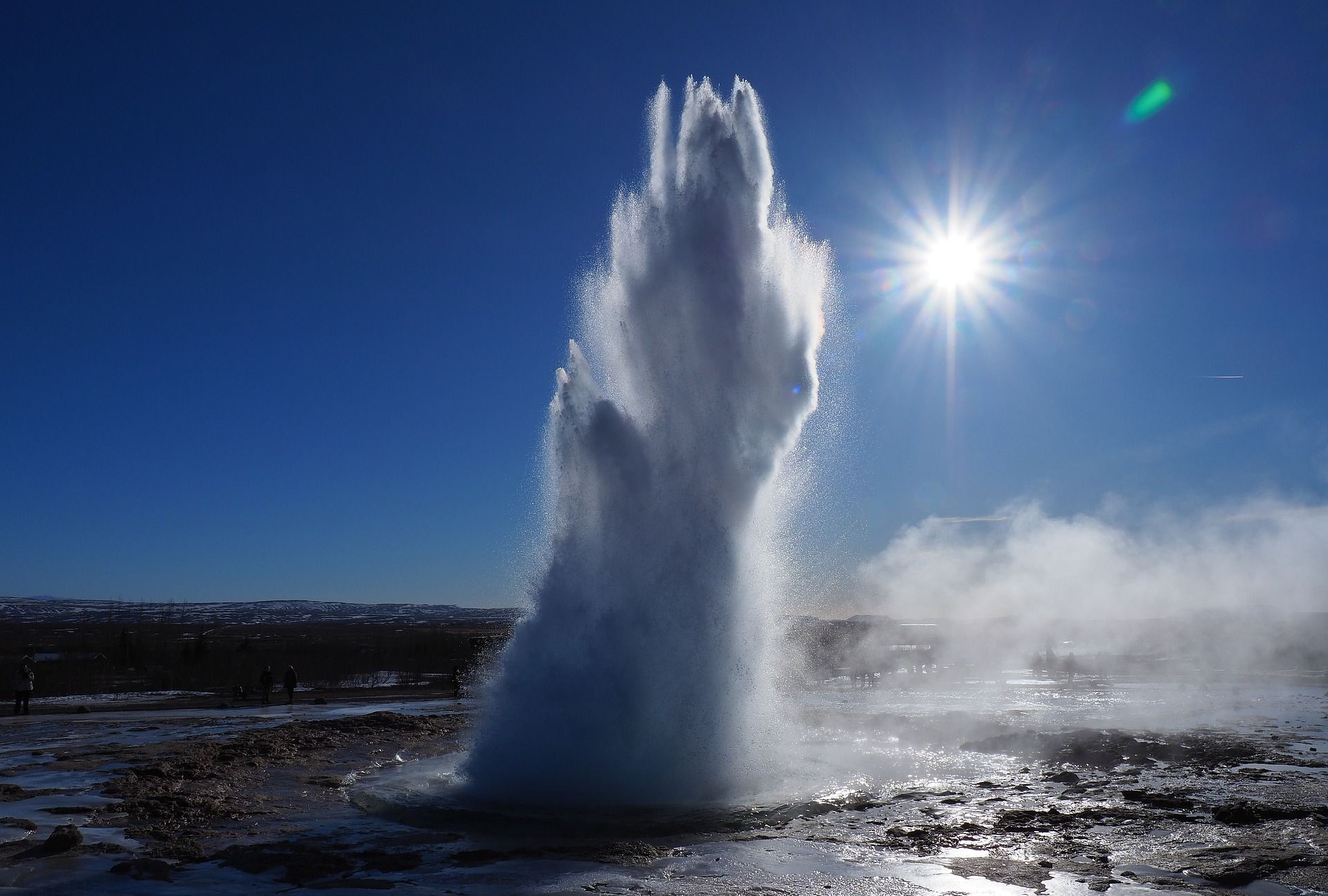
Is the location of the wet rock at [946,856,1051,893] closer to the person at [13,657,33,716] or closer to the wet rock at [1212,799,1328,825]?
the wet rock at [1212,799,1328,825]

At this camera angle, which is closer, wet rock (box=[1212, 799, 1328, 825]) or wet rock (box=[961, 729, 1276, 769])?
wet rock (box=[1212, 799, 1328, 825])

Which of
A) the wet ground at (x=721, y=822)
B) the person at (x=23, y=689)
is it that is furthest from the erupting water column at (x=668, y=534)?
the person at (x=23, y=689)

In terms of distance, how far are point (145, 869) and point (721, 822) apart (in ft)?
17.5

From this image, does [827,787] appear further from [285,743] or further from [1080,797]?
[285,743]

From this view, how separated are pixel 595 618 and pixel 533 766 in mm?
2004

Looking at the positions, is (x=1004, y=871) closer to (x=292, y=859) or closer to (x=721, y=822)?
(x=721, y=822)

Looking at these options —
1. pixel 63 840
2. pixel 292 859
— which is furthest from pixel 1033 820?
pixel 63 840

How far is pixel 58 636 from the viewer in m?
79.2

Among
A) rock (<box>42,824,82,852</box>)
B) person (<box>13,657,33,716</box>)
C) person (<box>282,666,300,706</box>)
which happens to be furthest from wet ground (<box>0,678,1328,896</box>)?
person (<box>282,666,300,706</box>)

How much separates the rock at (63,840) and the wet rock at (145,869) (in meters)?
0.86

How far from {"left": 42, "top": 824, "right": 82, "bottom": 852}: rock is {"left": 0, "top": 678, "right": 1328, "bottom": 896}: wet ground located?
0.06 feet

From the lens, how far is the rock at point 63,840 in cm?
784

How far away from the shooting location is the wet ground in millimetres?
7211

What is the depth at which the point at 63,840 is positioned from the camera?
7914 millimetres
